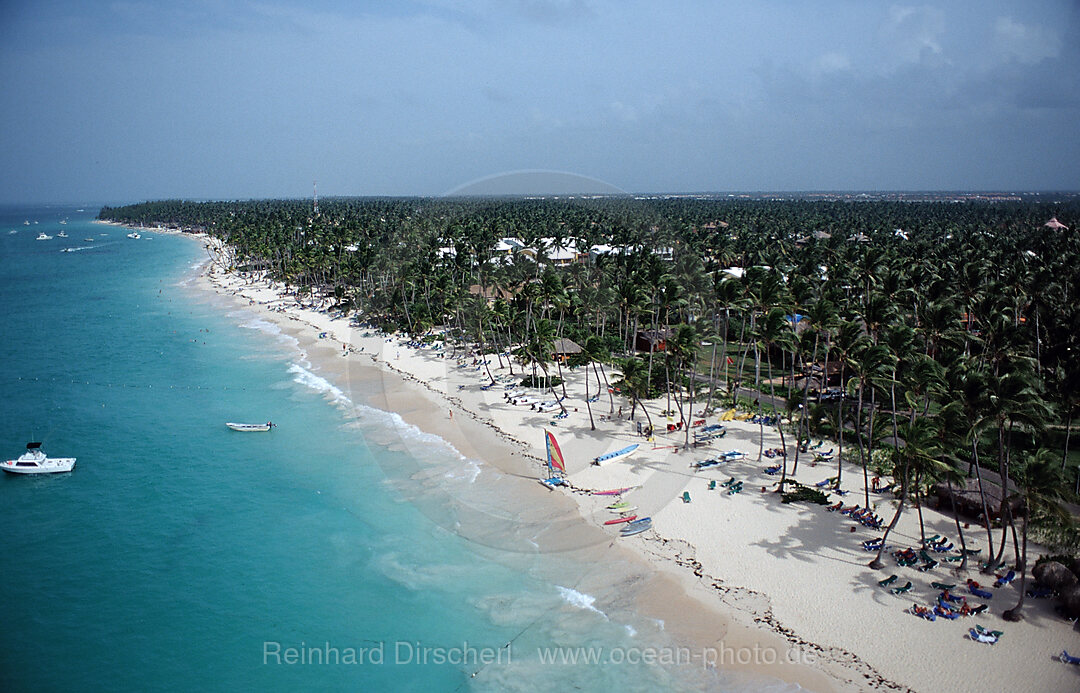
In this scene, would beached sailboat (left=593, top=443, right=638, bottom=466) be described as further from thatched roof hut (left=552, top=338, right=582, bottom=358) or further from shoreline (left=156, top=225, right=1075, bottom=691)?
thatched roof hut (left=552, top=338, right=582, bottom=358)

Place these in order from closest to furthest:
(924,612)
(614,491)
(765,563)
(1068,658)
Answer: (1068,658), (924,612), (765,563), (614,491)

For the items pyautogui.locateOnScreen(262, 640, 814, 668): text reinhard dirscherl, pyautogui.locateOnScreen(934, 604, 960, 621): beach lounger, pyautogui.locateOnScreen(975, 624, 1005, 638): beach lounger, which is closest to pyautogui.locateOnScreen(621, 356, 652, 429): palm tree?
pyautogui.locateOnScreen(262, 640, 814, 668): text reinhard dirscherl

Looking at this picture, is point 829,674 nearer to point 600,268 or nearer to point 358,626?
point 358,626

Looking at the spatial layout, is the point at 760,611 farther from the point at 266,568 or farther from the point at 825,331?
the point at 266,568

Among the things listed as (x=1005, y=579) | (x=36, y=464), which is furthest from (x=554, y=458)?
(x=36, y=464)

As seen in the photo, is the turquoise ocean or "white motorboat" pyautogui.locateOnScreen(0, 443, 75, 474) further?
"white motorboat" pyautogui.locateOnScreen(0, 443, 75, 474)

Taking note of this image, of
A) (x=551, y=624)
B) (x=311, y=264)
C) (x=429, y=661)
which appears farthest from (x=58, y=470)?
(x=311, y=264)
